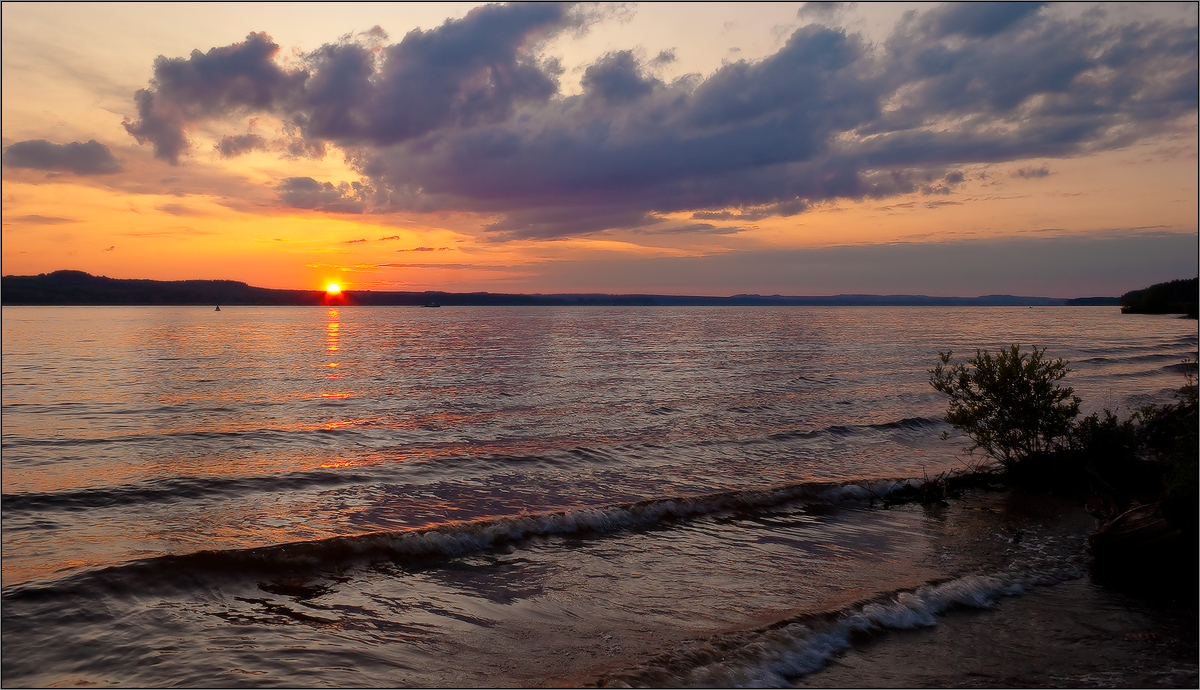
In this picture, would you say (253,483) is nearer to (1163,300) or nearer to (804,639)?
(804,639)

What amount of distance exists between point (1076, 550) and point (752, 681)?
274 inches

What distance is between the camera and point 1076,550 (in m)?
10.7

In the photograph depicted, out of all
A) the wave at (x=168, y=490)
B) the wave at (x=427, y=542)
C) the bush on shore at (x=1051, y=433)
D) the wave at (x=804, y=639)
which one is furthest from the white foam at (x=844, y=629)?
the wave at (x=168, y=490)

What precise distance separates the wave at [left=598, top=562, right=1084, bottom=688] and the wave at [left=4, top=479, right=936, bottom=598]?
4847 mm

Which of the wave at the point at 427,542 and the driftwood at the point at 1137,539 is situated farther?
the wave at the point at 427,542

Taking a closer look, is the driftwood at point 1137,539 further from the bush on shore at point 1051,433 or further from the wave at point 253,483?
the wave at point 253,483

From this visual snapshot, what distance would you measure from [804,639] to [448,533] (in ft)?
20.5

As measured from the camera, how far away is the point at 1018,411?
14.7 metres

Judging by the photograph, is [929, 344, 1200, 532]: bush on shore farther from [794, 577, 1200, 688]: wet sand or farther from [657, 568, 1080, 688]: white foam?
[794, 577, 1200, 688]: wet sand

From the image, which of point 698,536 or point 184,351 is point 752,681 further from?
point 184,351

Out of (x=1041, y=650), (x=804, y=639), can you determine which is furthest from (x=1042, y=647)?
(x=804, y=639)

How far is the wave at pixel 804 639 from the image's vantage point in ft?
22.9

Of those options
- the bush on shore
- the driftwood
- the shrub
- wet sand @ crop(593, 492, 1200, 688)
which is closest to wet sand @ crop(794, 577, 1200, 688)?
wet sand @ crop(593, 492, 1200, 688)

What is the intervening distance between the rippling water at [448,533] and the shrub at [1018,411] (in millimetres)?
2333
